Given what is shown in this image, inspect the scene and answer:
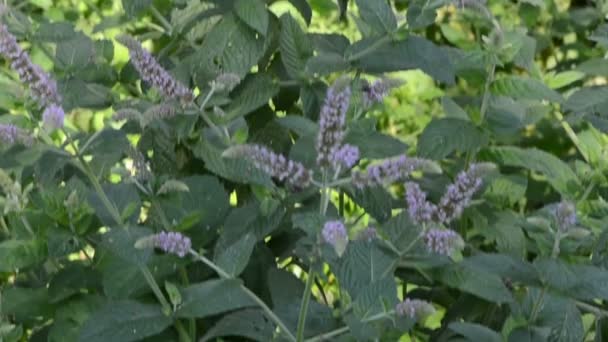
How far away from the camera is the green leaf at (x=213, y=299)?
1.29m

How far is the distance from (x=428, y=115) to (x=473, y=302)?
210cm

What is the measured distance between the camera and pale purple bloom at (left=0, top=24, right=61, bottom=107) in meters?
1.25

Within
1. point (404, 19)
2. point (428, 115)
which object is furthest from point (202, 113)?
point (428, 115)

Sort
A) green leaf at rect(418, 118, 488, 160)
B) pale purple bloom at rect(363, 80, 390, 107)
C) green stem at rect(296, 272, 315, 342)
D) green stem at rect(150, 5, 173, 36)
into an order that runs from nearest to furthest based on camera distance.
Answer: green stem at rect(296, 272, 315, 342) < pale purple bloom at rect(363, 80, 390, 107) < green leaf at rect(418, 118, 488, 160) < green stem at rect(150, 5, 173, 36)

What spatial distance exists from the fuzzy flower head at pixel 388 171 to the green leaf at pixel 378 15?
0.37 meters

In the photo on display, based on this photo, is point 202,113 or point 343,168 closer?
point 343,168

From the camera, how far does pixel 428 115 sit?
3.66m

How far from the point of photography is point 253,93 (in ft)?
5.22

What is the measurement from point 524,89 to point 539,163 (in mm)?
138

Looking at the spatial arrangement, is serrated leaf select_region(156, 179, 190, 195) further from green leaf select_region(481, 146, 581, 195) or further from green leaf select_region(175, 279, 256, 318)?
green leaf select_region(481, 146, 581, 195)

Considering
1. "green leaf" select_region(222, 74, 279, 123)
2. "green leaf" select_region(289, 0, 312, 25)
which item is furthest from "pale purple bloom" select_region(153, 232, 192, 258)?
"green leaf" select_region(289, 0, 312, 25)

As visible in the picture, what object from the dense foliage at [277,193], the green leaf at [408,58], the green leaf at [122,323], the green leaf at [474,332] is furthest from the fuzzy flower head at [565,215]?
the green leaf at [122,323]

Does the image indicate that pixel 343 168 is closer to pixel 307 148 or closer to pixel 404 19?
pixel 307 148

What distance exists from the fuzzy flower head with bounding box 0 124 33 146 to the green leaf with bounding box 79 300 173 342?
0.71ft
